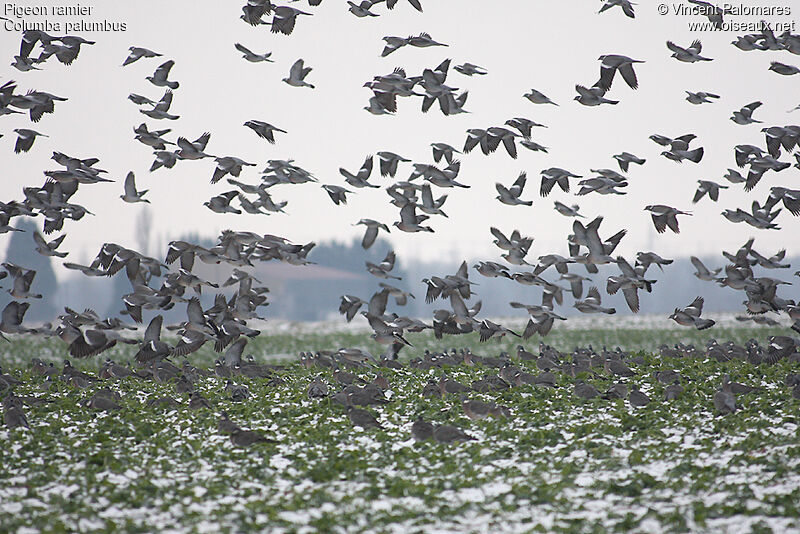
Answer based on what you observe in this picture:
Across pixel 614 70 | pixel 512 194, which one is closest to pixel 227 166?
pixel 512 194

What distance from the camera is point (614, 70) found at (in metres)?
14.3

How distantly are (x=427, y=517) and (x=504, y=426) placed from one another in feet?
11.7

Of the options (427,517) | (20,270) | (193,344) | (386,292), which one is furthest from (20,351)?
(427,517)

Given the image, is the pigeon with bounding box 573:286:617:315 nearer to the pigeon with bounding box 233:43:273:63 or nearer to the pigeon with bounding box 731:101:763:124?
the pigeon with bounding box 731:101:763:124

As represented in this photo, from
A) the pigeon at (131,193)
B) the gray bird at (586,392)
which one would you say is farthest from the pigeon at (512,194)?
the pigeon at (131,193)

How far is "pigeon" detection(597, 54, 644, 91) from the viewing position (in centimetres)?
1407

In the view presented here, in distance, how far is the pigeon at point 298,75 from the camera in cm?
1448

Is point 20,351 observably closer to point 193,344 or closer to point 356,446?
point 193,344

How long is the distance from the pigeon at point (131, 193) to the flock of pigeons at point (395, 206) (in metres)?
0.02

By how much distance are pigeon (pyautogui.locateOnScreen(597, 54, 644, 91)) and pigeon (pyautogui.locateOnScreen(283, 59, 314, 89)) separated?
5.74 metres

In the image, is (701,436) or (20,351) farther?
(20,351)

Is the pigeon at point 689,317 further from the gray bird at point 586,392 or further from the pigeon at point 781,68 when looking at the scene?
the pigeon at point 781,68

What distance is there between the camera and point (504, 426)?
10.5 metres

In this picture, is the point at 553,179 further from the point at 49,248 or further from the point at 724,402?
the point at 49,248
